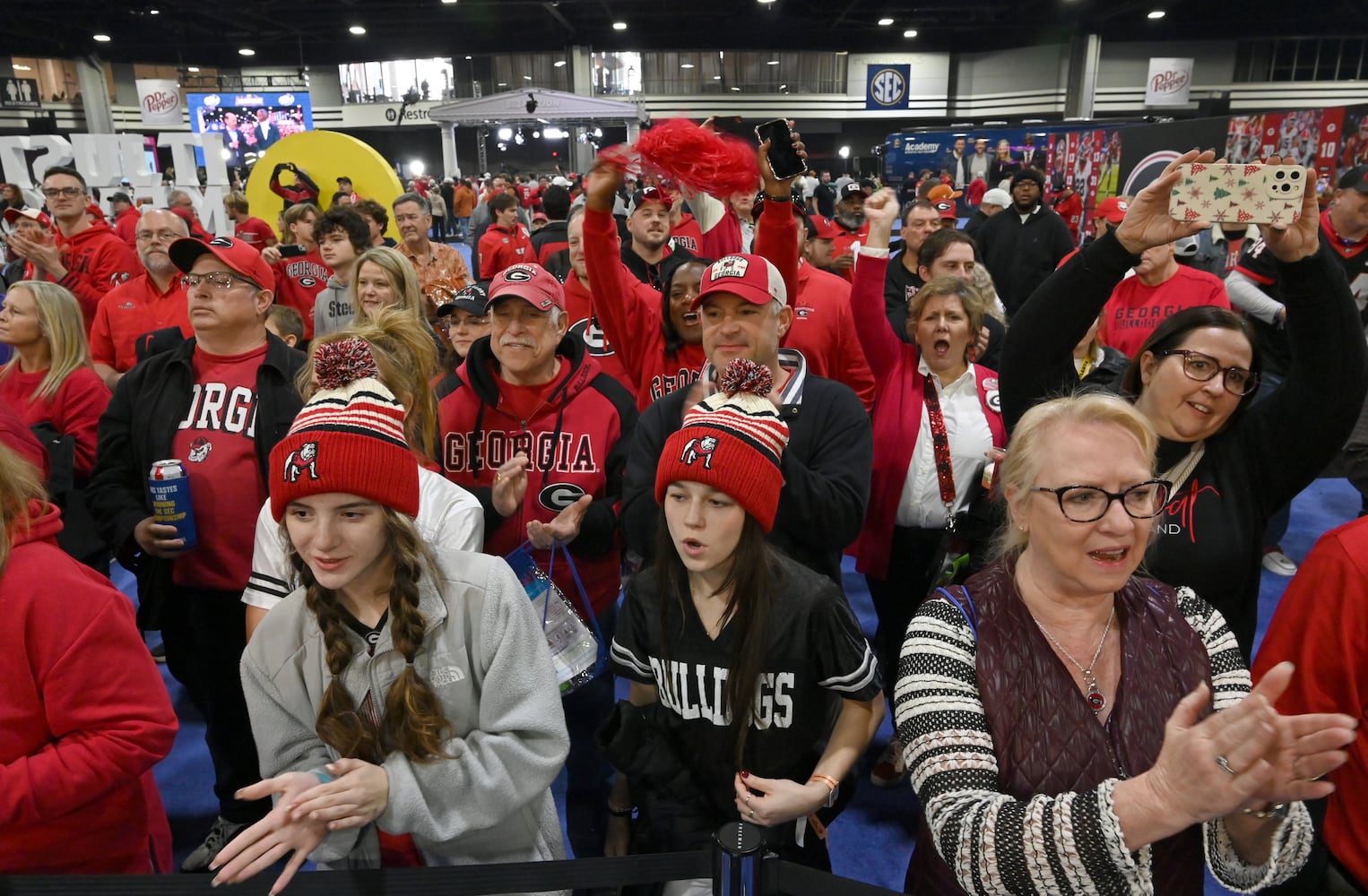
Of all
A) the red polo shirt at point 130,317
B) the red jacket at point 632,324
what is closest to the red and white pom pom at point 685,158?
the red jacket at point 632,324

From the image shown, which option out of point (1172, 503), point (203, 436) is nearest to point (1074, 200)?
point (1172, 503)

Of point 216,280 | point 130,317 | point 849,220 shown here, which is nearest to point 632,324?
point 216,280

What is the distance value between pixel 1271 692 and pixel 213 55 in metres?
33.6

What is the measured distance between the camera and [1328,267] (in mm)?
1583

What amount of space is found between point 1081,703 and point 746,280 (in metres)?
1.47

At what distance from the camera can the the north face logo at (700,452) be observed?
1.67m

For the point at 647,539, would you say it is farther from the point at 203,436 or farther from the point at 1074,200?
the point at 1074,200

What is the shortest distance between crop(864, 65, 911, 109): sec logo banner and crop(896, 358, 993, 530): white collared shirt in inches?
1146

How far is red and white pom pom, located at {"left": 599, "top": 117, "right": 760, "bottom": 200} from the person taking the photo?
2.67 metres

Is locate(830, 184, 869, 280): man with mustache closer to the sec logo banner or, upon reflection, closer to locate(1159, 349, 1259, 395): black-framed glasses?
locate(1159, 349, 1259, 395): black-framed glasses

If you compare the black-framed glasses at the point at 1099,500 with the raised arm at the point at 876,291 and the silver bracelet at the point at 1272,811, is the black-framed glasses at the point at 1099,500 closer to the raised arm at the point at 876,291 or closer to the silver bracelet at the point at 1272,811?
the silver bracelet at the point at 1272,811

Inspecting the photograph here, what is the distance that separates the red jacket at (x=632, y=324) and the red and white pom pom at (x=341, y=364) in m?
1.53

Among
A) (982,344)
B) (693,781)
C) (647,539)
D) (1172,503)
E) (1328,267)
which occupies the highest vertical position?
(1328,267)

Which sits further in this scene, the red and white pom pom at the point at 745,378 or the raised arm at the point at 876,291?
the raised arm at the point at 876,291
